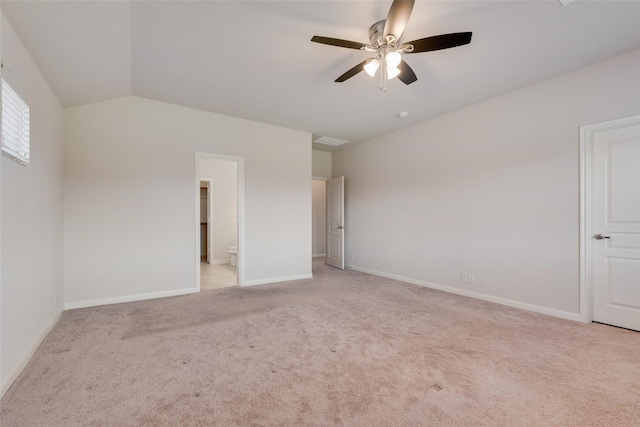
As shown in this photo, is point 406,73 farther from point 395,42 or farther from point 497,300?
point 497,300

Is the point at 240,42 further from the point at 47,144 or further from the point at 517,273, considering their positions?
the point at 517,273

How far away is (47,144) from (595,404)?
4926 mm

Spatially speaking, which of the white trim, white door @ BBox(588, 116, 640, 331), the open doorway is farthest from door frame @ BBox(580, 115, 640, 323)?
the open doorway

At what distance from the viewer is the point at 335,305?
357 cm

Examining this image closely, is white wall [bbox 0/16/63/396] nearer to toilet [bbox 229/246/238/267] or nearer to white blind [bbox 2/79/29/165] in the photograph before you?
white blind [bbox 2/79/29/165]

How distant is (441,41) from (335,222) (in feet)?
14.7

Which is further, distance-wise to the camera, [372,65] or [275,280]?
[275,280]

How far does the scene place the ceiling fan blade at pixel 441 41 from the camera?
1937mm

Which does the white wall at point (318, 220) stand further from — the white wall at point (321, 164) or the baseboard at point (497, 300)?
the baseboard at point (497, 300)

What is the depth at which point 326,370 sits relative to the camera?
2051 mm

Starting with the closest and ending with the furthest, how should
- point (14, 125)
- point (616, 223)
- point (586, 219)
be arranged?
1. point (14, 125)
2. point (616, 223)
3. point (586, 219)

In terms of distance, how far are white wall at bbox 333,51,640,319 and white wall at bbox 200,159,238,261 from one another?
372cm

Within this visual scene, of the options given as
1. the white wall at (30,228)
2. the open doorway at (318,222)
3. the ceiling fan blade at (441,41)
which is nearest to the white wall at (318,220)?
the open doorway at (318,222)

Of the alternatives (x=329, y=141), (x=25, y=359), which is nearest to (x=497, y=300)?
(x=329, y=141)
